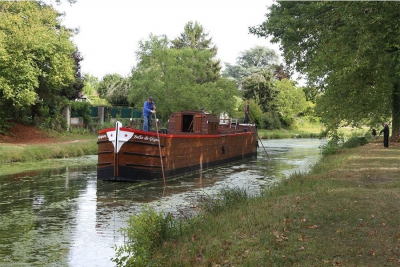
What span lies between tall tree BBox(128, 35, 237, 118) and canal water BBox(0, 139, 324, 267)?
67.7 feet

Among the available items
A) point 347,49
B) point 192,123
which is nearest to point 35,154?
point 192,123

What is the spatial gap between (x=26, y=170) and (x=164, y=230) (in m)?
16.6

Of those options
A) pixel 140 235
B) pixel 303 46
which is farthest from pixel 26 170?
pixel 140 235

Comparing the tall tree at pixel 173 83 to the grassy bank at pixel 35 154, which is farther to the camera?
the tall tree at pixel 173 83

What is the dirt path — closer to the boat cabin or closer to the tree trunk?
the boat cabin

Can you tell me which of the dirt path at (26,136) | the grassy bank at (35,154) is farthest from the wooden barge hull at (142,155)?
the dirt path at (26,136)

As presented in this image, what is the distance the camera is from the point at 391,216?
9.73 metres

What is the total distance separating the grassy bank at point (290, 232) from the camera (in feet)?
24.6

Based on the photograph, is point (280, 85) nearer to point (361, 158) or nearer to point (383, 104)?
point (383, 104)

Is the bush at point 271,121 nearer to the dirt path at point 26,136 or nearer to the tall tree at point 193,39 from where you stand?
the tall tree at point 193,39

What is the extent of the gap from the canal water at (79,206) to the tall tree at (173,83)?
20.6 m

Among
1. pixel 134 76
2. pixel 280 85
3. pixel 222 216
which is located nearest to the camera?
pixel 222 216

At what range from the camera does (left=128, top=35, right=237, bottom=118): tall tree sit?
47.6 m

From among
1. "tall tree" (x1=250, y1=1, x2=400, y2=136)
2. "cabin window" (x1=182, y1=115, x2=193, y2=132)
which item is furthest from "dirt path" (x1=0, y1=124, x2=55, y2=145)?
"tall tree" (x1=250, y1=1, x2=400, y2=136)
